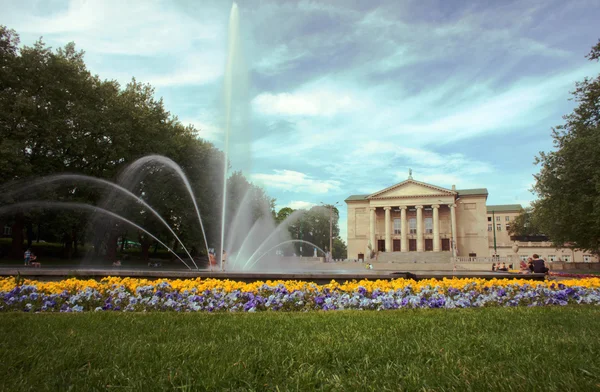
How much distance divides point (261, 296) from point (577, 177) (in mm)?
29681

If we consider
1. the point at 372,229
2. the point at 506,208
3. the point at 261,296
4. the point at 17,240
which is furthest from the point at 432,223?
the point at 261,296

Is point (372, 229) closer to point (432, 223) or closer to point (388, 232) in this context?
point (388, 232)

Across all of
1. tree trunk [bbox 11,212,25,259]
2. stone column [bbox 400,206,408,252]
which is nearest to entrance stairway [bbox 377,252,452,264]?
stone column [bbox 400,206,408,252]

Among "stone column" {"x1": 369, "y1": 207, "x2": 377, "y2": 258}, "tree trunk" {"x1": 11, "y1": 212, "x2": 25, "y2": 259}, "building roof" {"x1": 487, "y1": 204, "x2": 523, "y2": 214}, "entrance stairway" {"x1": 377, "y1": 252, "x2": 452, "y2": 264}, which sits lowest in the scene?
"entrance stairway" {"x1": 377, "y1": 252, "x2": 452, "y2": 264}

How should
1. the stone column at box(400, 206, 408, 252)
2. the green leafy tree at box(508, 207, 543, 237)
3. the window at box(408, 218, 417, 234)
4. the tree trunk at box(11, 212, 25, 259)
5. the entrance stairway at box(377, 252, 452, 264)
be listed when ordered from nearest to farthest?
the tree trunk at box(11, 212, 25, 259) → the entrance stairway at box(377, 252, 452, 264) → the stone column at box(400, 206, 408, 252) → the window at box(408, 218, 417, 234) → the green leafy tree at box(508, 207, 543, 237)

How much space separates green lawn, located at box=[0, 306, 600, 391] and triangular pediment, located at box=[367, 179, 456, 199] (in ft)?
239

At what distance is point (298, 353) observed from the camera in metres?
4.02

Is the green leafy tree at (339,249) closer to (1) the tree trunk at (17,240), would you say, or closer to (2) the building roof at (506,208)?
(2) the building roof at (506,208)

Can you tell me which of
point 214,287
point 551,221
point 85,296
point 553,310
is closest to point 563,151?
point 551,221

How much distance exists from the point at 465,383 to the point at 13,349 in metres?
4.27

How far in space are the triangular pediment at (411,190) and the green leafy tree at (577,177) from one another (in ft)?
135

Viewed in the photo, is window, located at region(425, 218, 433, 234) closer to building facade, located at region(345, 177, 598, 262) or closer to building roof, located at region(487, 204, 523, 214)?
building facade, located at region(345, 177, 598, 262)

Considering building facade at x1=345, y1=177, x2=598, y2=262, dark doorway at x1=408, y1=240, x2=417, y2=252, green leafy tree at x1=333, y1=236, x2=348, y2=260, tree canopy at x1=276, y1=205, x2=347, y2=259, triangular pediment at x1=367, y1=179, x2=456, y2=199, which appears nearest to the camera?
triangular pediment at x1=367, y1=179, x2=456, y2=199

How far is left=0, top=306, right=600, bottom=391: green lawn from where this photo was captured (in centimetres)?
316
